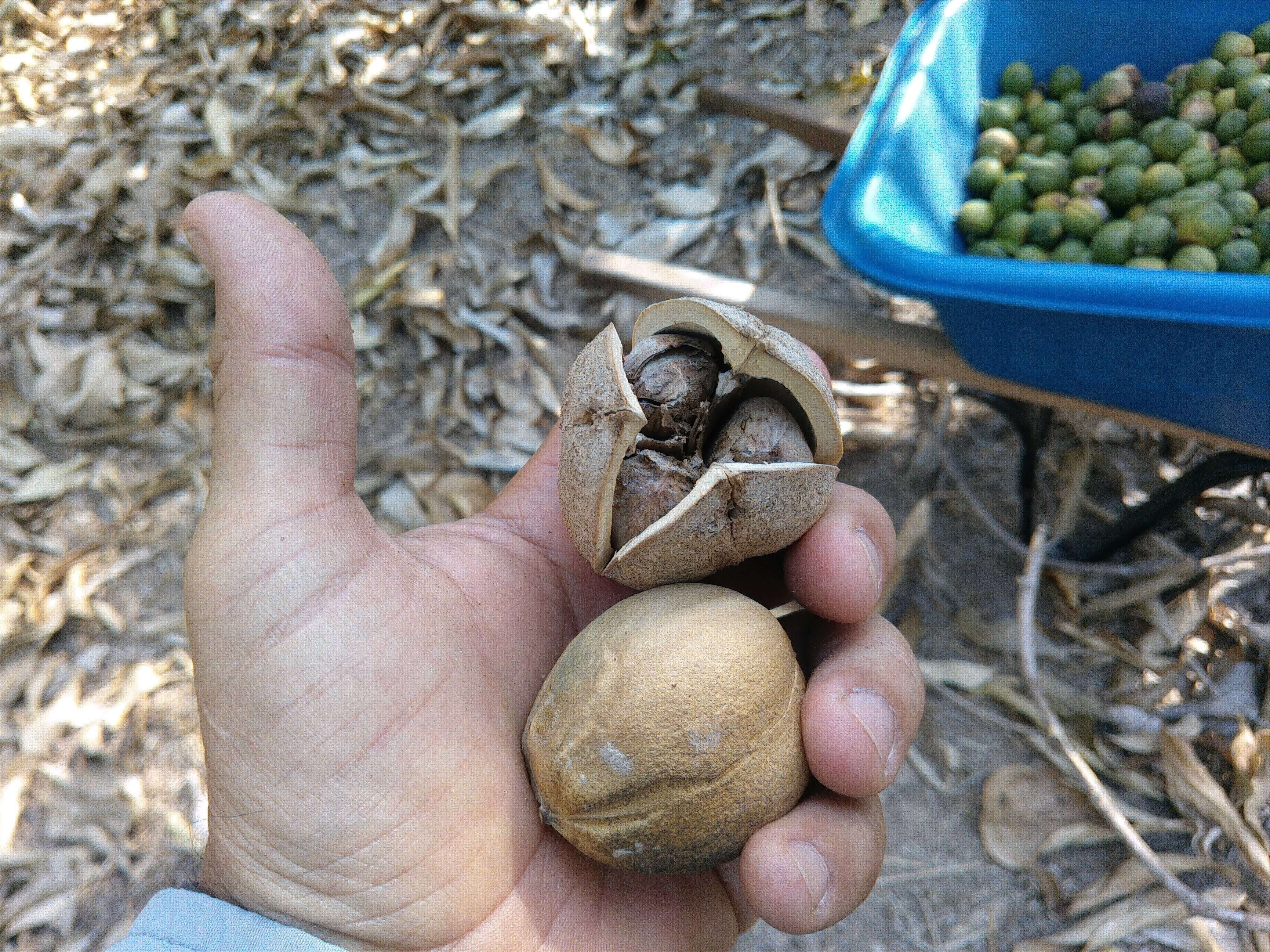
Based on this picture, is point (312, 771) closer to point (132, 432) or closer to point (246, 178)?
point (132, 432)

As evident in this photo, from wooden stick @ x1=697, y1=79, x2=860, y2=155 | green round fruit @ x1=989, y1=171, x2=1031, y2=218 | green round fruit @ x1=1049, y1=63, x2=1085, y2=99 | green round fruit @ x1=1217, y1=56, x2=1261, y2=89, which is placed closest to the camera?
green round fruit @ x1=1217, y1=56, x2=1261, y2=89

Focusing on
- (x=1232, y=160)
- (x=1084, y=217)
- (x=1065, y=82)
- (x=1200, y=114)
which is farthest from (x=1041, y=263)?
(x=1065, y=82)

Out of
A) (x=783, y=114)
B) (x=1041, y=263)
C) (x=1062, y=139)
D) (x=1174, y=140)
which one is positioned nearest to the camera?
(x=1041, y=263)

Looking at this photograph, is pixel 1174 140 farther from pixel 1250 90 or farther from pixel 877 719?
pixel 877 719

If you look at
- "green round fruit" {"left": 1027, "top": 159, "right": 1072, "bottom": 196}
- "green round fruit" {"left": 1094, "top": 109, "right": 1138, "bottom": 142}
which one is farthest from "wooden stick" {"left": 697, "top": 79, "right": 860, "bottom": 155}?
"green round fruit" {"left": 1094, "top": 109, "right": 1138, "bottom": 142}

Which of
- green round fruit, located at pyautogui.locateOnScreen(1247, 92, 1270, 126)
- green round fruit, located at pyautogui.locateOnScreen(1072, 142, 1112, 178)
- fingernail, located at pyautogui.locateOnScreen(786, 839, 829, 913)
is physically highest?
green round fruit, located at pyautogui.locateOnScreen(1247, 92, 1270, 126)

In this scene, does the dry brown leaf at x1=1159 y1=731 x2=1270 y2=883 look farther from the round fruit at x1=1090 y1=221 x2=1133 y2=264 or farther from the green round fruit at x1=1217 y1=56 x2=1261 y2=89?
the green round fruit at x1=1217 y1=56 x2=1261 y2=89

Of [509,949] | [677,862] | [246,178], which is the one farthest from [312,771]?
[246,178]
